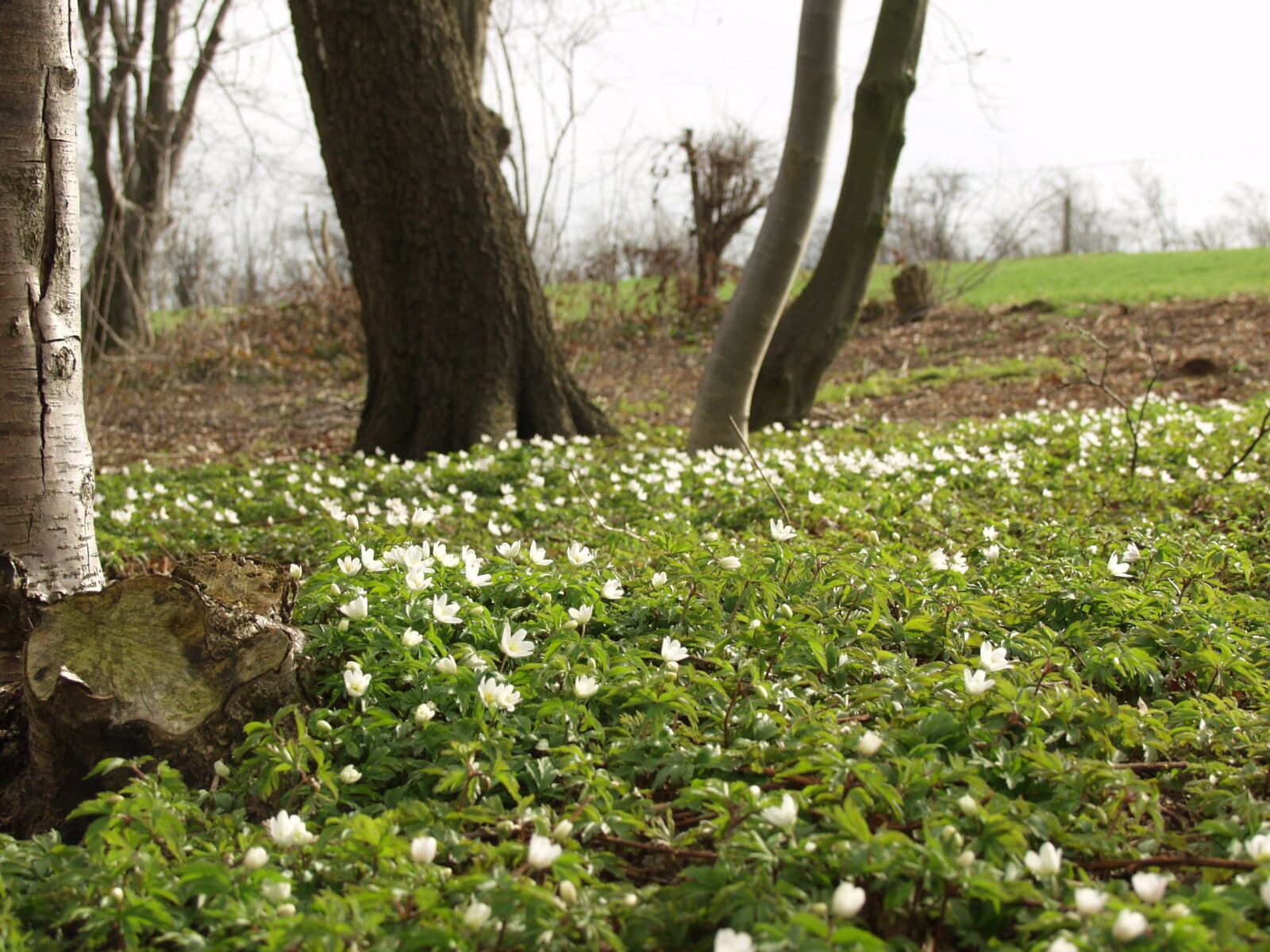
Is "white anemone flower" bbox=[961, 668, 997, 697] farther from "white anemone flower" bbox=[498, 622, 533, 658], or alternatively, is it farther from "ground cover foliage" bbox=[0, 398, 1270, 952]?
"white anemone flower" bbox=[498, 622, 533, 658]

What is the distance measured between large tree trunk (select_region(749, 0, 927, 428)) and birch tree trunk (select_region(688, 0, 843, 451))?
2.07m

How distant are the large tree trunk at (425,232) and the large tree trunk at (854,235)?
7.57 ft

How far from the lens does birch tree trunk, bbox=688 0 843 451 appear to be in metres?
6.04

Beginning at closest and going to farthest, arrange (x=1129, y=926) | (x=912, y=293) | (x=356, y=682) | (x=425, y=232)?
(x=1129, y=926), (x=356, y=682), (x=425, y=232), (x=912, y=293)

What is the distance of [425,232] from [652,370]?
356 inches

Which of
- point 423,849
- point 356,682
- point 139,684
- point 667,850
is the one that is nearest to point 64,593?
point 139,684

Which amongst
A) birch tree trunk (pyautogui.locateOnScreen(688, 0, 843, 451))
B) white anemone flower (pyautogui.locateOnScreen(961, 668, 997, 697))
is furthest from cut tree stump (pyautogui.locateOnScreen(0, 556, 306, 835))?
birch tree trunk (pyautogui.locateOnScreen(688, 0, 843, 451))

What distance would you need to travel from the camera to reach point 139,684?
2.40 m

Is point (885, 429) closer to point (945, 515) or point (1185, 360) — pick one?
point (945, 515)

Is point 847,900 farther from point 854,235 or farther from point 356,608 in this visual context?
point 854,235

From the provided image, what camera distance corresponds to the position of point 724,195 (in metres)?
20.2

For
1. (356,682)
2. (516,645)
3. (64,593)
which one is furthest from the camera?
(64,593)

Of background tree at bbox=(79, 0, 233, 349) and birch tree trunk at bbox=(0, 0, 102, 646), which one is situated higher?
background tree at bbox=(79, 0, 233, 349)

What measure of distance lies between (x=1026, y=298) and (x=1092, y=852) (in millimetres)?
20594
